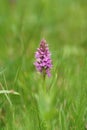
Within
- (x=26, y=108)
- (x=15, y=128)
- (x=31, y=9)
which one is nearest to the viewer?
(x=15, y=128)

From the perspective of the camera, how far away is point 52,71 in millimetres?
2389

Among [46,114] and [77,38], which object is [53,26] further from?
[46,114]

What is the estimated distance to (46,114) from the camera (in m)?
1.84

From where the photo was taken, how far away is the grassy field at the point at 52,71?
227cm

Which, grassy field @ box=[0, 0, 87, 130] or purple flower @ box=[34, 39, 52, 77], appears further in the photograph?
grassy field @ box=[0, 0, 87, 130]

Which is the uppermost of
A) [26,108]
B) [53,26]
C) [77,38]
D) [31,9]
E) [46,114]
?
[31,9]

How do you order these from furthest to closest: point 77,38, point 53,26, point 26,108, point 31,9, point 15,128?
point 31,9, point 53,26, point 77,38, point 26,108, point 15,128

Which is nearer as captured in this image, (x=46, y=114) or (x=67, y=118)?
(x=46, y=114)

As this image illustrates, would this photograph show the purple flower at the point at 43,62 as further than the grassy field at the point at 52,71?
No

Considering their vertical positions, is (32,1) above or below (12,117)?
above

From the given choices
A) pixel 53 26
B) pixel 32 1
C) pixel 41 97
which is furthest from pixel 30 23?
pixel 41 97

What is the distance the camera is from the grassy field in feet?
7.46

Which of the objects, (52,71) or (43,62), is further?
(52,71)

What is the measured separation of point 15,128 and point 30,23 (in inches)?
128
